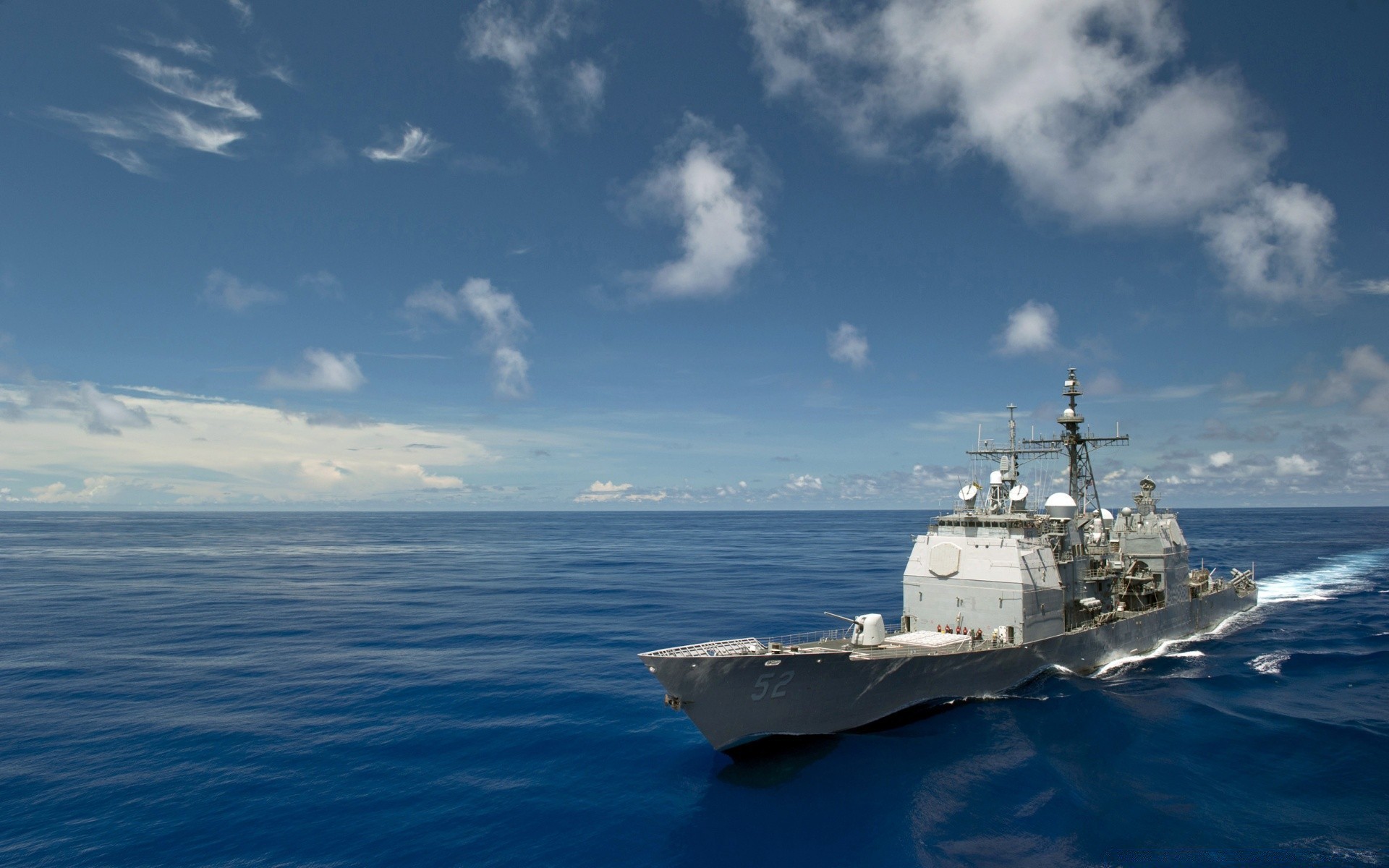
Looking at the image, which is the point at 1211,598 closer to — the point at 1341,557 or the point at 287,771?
the point at 287,771

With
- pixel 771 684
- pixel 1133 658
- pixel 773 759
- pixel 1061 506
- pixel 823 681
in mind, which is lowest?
pixel 1133 658

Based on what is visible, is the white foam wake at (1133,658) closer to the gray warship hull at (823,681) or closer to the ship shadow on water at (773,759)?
the gray warship hull at (823,681)

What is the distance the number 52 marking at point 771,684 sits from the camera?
20562 mm

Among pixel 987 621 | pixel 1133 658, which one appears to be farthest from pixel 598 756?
pixel 1133 658

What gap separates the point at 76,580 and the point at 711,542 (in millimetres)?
91101

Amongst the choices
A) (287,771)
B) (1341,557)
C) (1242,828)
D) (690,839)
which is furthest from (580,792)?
(1341,557)

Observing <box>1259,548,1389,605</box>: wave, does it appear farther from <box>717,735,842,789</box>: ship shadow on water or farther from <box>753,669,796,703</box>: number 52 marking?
<box>753,669,796,703</box>: number 52 marking

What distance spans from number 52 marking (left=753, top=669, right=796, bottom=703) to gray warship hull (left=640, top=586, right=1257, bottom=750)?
3 cm

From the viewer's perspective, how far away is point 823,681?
21.8 metres

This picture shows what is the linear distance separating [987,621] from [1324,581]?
185 feet

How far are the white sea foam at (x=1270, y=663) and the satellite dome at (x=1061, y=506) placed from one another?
36.0 feet

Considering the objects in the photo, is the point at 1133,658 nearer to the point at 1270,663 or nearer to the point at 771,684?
the point at 1270,663

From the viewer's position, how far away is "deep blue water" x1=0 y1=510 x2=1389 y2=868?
53.5ft

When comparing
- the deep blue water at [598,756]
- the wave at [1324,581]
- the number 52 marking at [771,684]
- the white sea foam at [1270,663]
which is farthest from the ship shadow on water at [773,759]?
the wave at [1324,581]
